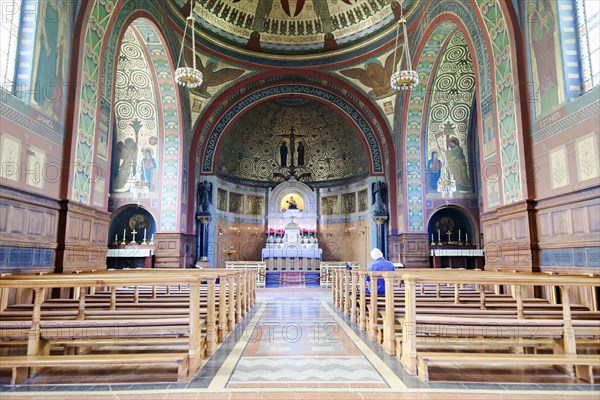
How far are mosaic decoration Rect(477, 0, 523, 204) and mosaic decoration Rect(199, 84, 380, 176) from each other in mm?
8841

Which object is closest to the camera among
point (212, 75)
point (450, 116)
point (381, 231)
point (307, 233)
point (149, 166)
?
point (149, 166)

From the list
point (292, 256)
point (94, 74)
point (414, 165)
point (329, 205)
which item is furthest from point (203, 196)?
point (414, 165)

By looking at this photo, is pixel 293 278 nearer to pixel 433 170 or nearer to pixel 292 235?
pixel 292 235

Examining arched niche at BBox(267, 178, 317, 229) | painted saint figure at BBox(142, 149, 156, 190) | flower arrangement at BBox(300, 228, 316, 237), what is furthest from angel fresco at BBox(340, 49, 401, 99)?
painted saint figure at BBox(142, 149, 156, 190)

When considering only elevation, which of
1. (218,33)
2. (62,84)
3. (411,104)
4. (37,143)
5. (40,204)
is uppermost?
(218,33)

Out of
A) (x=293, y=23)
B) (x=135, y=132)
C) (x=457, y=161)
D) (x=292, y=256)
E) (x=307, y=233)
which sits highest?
(x=293, y=23)

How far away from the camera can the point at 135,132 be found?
1529 cm

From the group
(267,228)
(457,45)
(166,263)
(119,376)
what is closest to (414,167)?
(457,45)

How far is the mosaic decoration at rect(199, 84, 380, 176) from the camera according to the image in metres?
17.9

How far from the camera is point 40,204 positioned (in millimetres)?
6961

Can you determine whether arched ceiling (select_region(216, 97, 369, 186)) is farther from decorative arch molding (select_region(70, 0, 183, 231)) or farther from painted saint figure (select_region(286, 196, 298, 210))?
decorative arch molding (select_region(70, 0, 183, 231))

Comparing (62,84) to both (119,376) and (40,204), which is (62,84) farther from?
(119,376)

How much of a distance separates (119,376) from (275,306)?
5.85m

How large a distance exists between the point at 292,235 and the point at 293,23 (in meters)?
10.0
